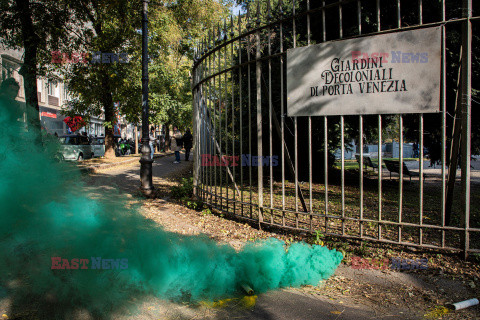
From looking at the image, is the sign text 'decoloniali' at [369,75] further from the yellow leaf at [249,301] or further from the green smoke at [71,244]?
the green smoke at [71,244]

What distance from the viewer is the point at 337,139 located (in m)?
10.5

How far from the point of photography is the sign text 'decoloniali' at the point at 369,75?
137 inches

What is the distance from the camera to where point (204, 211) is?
19.4 feet

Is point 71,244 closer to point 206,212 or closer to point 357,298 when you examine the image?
point 357,298

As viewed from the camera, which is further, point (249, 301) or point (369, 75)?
point (369, 75)

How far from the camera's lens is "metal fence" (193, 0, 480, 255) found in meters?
3.46

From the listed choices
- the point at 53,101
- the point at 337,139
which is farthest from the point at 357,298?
the point at 53,101

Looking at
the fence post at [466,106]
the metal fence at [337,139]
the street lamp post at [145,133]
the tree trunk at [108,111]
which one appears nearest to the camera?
the fence post at [466,106]

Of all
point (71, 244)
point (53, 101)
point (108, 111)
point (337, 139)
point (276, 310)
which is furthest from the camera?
point (53, 101)

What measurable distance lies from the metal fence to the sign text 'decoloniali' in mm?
124

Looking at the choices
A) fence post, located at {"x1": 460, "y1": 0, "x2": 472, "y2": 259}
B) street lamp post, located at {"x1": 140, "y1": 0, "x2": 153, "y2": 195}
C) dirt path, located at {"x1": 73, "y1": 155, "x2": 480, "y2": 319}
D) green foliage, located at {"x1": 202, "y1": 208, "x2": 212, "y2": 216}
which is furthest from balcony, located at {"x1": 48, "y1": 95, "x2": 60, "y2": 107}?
fence post, located at {"x1": 460, "y1": 0, "x2": 472, "y2": 259}

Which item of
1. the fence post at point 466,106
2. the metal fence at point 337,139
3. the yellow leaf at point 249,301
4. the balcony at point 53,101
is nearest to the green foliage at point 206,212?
the metal fence at point 337,139

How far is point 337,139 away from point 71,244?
31.0 feet

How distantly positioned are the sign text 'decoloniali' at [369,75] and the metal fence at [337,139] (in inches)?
4.9
